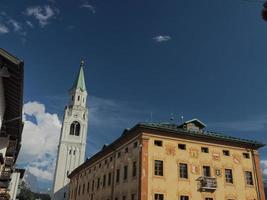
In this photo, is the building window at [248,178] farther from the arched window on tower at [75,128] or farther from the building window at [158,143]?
the arched window on tower at [75,128]

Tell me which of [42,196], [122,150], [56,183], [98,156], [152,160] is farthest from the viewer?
[42,196]

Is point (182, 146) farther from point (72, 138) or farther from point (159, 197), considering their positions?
point (72, 138)

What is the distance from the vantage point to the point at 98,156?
48.7 metres

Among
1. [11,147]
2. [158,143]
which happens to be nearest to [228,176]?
[158,143]

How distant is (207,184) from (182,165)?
3505 mm

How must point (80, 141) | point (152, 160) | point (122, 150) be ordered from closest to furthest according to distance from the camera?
point (152, 160)
point (122, 150)
point (80, 141)

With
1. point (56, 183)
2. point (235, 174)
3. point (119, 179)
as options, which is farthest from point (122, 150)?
point (56, 183)

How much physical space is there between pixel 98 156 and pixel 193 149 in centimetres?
1723

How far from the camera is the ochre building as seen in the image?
34406 millimetres

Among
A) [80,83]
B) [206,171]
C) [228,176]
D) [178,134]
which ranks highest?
[80,83]

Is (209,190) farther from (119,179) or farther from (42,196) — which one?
(42,196)

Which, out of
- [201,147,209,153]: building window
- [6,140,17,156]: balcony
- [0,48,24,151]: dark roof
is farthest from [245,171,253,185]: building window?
[0,48,24,151]: dark roof

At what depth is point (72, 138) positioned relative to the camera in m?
95.4

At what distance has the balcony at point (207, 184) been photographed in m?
35.4
